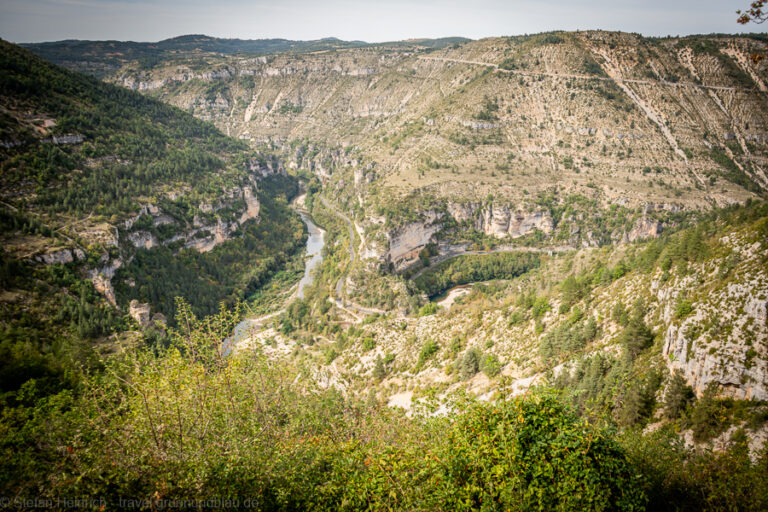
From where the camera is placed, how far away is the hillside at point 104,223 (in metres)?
40.9

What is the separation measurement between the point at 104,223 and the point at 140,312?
1729cm

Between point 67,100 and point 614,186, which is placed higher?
point 67,100

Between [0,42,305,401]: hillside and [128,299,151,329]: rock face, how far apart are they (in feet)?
0.52

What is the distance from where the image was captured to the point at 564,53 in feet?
363

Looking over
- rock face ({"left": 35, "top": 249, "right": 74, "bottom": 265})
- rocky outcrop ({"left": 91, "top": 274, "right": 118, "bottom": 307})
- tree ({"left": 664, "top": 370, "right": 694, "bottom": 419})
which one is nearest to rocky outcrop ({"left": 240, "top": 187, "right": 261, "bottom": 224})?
rocky outcrop ({"left": 91, "top": 274, "right": 118, "bottom": 307})

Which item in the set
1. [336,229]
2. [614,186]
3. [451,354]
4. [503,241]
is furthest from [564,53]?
[451,354]

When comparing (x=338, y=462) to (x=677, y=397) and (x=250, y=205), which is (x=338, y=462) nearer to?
(x=677, y=397)

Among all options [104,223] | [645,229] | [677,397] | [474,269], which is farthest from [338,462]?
[645,229]

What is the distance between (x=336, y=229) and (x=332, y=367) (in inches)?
2260

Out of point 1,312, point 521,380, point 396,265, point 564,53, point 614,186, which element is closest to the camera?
point 521,380

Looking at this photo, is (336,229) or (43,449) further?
(336,229)

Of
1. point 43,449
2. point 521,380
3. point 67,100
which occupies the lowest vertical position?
point 521,380

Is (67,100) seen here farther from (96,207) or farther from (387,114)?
(387,114)

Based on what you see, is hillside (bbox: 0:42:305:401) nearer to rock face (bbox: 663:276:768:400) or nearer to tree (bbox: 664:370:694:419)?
tree (bbox: 664:370:694:419)
